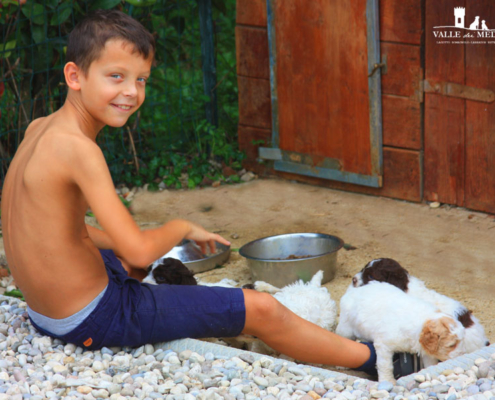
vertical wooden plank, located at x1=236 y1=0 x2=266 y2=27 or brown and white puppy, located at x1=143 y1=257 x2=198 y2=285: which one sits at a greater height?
vertical wooden plank, located at x1=236 y1=0 x2=266 y2=27

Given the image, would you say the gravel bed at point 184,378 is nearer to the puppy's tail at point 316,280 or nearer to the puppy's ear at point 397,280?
the puppy's ear at point 397,280

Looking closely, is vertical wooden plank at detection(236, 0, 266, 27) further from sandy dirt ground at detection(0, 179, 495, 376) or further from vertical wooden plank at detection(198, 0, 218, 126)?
sandy dirt ground at detection(0, 179, 495, 376)

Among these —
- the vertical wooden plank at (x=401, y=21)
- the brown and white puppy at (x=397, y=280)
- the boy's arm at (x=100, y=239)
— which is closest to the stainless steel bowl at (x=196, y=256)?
the boy's arm at (x=100, y=239)

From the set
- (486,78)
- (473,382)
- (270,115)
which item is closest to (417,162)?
(486,78)

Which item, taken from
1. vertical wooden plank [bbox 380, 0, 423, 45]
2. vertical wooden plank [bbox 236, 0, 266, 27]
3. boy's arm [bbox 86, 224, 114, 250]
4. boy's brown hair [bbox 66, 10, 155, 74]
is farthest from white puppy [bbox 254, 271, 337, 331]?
vertical wooden plank [bbox 236, 0, 266, 27]

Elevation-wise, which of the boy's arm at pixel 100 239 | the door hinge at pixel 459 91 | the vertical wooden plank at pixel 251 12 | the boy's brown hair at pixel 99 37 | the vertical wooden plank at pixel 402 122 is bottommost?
the boy's arm at pixel 100 239

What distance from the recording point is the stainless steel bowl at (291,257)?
4.13 m

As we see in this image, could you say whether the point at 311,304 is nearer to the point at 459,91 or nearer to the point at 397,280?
the point at 397,280

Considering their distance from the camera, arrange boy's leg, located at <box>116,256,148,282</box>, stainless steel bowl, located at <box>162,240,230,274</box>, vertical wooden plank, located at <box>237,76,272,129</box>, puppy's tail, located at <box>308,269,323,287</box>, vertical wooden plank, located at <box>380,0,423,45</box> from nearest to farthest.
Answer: puppy's tail, located at <box>308,269,323,287</box> → boy's leg, located at <box>116,256,148,282</box> → stainless steel bowl, located at <box>162,240,230,274</box> → vertical wooden plank, located at <box>380,0,423,45</box> → vertical wooden plank, located at <box>237,76,272,129</box>

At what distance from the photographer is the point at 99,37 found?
110 inches

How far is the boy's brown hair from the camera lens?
9.20ft

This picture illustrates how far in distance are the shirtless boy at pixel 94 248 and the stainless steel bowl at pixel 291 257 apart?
929 millimetres

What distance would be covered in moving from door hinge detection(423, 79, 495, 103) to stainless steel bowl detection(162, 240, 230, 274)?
82.0 inches

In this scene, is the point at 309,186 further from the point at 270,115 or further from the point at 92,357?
the point at 92,357
